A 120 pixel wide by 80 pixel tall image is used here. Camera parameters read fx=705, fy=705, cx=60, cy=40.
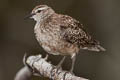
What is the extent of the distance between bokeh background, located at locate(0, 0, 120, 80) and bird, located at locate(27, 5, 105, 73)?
455 centimetres

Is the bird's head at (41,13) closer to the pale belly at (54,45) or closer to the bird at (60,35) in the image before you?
the bird at (60,35)

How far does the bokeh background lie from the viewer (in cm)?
1331

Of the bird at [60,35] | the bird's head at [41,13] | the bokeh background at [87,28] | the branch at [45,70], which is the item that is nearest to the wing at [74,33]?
the bird at [60,35]

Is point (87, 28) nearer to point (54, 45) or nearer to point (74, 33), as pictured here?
point (74, 33)

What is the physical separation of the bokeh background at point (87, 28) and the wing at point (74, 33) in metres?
4.56

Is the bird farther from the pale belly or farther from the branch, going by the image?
the branch

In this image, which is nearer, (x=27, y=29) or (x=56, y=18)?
(x=56, y=18)

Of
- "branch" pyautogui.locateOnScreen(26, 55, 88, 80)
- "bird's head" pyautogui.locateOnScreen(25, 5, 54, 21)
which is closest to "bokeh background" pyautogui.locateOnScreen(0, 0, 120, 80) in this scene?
"bird's head" pyautogui.locateOnScreen(25, 5, 54, 21)

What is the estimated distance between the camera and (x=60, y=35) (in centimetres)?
824

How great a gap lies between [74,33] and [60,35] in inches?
8.2

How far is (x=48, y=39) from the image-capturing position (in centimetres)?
817
